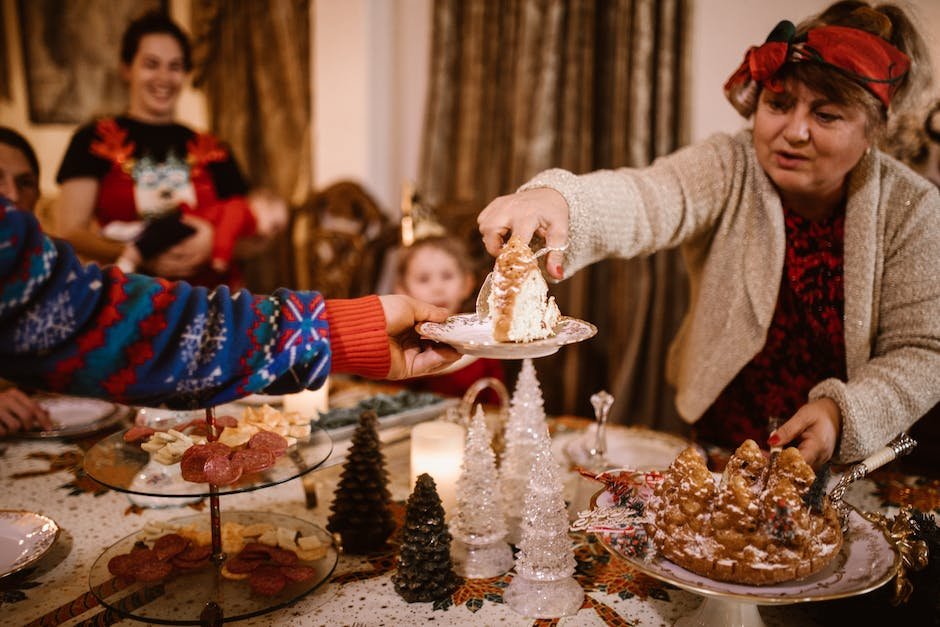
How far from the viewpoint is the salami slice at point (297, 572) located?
1105 millimetres

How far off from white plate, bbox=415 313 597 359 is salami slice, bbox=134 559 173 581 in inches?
22.3

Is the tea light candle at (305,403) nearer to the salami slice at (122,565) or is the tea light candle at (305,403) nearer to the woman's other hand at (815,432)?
the salami slice at (122,565)

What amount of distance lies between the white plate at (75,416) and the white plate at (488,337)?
997mm

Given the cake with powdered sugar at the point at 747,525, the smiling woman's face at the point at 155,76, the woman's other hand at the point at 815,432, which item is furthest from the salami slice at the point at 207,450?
the smiling woman's face at the point at 155,76

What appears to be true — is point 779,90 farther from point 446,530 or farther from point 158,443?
point 158,443

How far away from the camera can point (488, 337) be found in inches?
43.4

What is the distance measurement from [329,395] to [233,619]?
97 centimetres

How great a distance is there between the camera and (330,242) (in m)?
3.04

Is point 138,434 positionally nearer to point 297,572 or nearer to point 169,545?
point 169,545

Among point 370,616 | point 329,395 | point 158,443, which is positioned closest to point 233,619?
point 370,616

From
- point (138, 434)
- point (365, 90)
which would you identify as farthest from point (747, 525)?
point (365, 90)

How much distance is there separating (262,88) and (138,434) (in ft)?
9.54

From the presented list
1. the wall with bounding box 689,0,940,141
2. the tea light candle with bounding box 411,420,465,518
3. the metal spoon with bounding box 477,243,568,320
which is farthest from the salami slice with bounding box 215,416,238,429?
the wall with bounding box 689,0,940,141

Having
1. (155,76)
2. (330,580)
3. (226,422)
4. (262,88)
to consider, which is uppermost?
(262,88)
